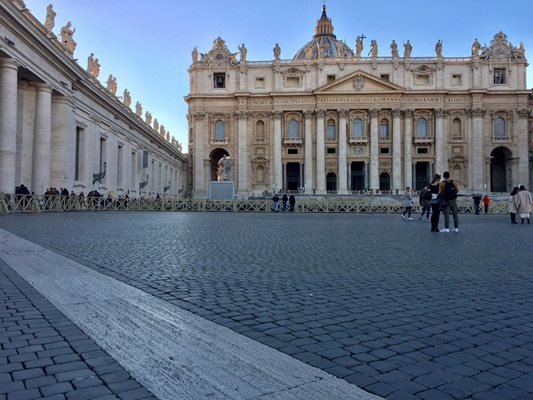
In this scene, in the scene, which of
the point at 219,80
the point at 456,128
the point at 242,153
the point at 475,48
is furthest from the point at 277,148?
the point at 475,48

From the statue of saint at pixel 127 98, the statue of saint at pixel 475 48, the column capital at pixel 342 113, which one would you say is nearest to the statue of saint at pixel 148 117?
the statue of saint at pixel 127 98

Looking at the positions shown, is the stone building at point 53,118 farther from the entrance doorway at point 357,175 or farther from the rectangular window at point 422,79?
the rectangular window at point 422,79

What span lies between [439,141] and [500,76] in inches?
421

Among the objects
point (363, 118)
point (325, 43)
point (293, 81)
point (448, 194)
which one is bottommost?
point (448, 194)

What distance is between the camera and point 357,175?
5516cm

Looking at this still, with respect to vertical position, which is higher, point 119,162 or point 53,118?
point 53,118

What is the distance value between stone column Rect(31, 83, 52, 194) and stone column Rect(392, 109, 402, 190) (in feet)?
128

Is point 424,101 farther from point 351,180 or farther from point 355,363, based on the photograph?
point 355,363

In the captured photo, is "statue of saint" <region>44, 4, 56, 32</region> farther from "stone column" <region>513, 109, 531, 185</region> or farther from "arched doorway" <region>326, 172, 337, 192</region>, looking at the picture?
"stone column" <region>513, 109, 531, 185</region>

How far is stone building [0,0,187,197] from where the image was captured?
1970cm

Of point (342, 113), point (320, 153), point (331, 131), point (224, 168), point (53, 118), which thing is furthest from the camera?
point (331, 131)

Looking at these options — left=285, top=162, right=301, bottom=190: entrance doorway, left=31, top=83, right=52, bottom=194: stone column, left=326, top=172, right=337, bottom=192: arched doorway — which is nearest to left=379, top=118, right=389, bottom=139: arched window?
left=326, top=172, right=337, bottom=192: arched doorway

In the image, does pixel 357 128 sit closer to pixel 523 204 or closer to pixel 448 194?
pixel 523 204

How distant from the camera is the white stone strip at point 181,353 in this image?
2.15m
